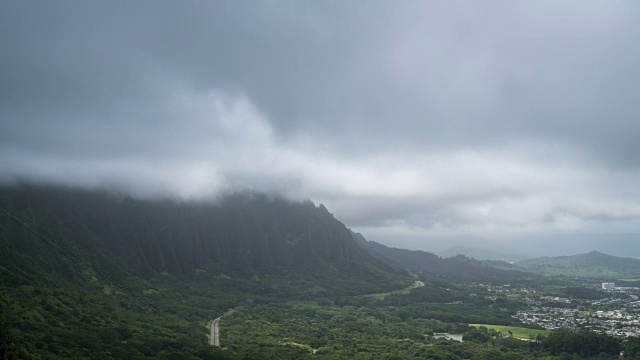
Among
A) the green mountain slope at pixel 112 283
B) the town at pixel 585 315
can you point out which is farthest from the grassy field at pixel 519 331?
the green mountain slope at pixel 112 283

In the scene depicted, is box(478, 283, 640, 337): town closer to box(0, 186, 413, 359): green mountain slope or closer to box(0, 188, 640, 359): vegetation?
box(0, 188, 640, 359): vegetation

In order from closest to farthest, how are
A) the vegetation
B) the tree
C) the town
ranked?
the tree → the vegetation → the town

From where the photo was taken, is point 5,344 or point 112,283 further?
point 112,283

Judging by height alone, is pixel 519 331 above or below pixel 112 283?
below

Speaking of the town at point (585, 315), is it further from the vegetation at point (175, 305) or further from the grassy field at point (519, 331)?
the vegetation at point (175, 305)

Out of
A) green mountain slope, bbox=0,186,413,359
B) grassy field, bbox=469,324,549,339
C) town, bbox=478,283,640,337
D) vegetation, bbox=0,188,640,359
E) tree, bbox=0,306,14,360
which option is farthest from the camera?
town, bbox=478,283,640,337

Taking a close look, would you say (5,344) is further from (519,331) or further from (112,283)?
(519,331)

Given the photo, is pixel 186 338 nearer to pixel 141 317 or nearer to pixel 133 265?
pixel 141 317

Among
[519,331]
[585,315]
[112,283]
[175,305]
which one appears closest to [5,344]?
[175,305]

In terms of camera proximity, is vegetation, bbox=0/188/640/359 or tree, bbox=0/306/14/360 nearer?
tree, bbox=0/306/14/360

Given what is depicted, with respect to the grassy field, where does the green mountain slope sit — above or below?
above

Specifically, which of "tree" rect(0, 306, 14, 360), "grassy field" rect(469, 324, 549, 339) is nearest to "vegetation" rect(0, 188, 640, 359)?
"tree" rect(0, 306, 14, 360)
